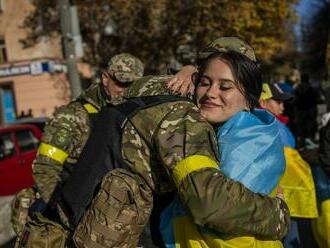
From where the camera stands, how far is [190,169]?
1877mm

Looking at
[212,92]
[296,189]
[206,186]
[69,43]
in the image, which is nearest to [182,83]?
[212,92]

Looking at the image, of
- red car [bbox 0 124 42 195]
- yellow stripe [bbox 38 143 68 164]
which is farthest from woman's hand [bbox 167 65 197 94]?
red car [bbox 0 124 42 195]

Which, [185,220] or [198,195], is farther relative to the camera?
[185,220]

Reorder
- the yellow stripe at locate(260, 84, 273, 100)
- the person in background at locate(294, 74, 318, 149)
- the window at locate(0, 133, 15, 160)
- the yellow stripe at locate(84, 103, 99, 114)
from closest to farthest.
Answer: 1. the yellow stripe at locate(84, 103, 99, 114)
2. the yellow stripe at locate(260, 84, 273, 100)
3. the window at locate(0, 133, 15, 160)
4. the person in background at locate(294, 74, 318, 149)

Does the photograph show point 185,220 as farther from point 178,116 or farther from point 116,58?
point 116,58

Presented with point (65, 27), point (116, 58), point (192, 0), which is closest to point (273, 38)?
point (192, 0)

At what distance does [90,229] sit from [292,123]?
11326mm

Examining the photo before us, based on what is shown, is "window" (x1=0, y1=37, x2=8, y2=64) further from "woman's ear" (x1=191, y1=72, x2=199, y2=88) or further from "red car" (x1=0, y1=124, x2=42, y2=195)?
"woman's ear" (x1=191, y1=72, x2=199, y2=88)

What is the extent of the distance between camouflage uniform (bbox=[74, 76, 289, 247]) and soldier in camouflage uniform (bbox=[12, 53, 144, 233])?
151 cm

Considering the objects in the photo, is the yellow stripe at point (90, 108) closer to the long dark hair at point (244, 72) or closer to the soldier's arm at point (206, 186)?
the long dark hair at point (244, 72)

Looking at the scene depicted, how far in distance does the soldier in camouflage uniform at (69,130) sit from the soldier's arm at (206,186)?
1614 mm

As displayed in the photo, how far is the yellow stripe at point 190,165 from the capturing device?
73.9 inches

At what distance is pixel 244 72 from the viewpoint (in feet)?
6.88

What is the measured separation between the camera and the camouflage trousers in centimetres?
194
